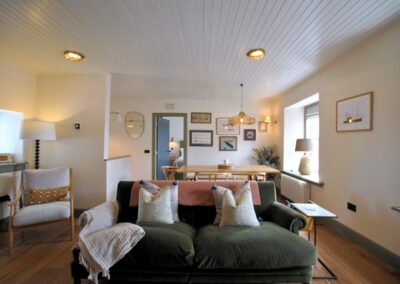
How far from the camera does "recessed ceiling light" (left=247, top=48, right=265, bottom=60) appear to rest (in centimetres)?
261

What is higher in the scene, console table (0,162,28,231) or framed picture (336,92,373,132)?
framed picture (336,92,373,132)

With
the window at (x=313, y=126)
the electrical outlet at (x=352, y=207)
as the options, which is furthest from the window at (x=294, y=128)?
the electrical outlet at (x=352, y=207)

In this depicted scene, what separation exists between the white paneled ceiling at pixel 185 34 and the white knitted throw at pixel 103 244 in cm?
191

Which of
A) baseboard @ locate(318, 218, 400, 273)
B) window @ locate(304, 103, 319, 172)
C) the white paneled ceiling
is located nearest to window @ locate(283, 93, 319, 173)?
window @ locate(304, 103, 319, 172)

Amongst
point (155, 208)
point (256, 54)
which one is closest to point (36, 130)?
point (155, 208)

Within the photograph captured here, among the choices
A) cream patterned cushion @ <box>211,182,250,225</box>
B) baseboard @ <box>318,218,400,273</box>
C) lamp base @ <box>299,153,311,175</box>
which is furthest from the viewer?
lamp base @ <box>299,153,311,175</box>

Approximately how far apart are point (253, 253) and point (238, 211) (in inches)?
18.1

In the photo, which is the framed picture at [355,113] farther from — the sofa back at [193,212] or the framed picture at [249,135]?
the framed picture at [249,135]

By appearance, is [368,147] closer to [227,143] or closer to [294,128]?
[294,128]

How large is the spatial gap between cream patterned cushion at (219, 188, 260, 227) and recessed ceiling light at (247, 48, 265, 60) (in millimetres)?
1793

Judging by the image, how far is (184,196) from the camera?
231 centimetres

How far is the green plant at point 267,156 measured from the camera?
528cm

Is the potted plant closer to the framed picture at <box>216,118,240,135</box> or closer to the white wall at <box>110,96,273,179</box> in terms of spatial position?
the white wall at <box>110,96,273,179</box>

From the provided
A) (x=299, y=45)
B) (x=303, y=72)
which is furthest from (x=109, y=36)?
(x=303, y=72)
